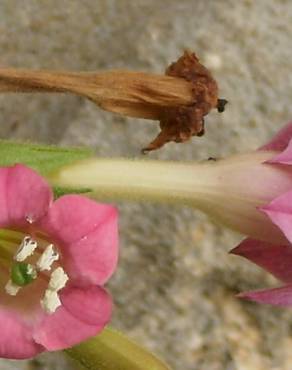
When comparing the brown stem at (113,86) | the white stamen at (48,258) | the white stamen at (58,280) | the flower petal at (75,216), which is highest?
the brown stem at (113,86)

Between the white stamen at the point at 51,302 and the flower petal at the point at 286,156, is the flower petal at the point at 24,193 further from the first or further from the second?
the flower petal at the point at 286,156

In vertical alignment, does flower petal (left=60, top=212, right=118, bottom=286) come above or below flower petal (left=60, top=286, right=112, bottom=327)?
above

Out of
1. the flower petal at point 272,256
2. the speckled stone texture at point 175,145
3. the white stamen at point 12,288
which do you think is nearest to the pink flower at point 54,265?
the white stamen at point 12,288

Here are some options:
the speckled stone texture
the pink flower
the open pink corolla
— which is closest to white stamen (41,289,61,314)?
the pink flower

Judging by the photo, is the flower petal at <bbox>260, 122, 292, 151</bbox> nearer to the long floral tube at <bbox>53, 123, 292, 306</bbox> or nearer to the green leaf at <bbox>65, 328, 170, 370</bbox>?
the long floral tube at <bbox>53, 123, 292, 306</bbox>

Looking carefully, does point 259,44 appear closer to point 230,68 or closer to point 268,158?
point 230,68
